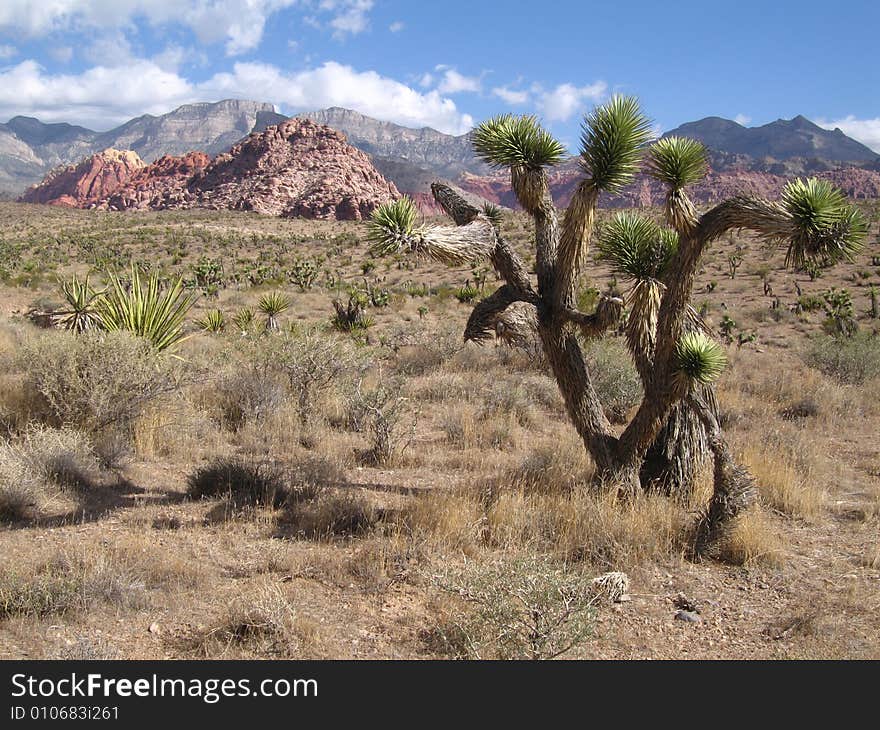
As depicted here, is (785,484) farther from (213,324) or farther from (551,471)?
(213,324)

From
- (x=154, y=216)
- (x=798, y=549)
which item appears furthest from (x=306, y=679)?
(x=154, y=216)

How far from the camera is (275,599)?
385 cm

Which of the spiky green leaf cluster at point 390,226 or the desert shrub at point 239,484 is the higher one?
the spiky green leaf cluster at point 390,226

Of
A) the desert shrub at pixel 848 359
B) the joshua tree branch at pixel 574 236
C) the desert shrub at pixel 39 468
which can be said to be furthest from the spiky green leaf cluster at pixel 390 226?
the desert shrub at pixel 848 359

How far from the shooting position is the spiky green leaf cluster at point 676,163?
5379 millimetres

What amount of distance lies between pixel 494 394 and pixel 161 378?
439cm

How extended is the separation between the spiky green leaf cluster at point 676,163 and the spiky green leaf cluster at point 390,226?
2.10m

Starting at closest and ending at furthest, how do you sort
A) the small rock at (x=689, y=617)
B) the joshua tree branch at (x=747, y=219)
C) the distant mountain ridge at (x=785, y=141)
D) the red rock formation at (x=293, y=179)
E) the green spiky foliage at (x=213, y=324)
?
1. the small rock at (x=689, y=617)
2. the joshua tree branch at (x=747, y=219)
3. the green spiky foliage at (x=213, y=324)
4. the red rock formation at (x=293, y=179)
5. the distant mountain ridge at (x=785, y=141)

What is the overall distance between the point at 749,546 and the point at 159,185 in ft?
400

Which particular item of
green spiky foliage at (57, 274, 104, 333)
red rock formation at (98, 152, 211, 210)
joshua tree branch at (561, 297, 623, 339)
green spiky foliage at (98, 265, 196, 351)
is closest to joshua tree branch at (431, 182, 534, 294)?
joshua tree branch at (561, 297, 623, 339)

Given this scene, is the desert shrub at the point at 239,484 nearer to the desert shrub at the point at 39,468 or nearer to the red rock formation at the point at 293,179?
the desert shrub at the point at 39,468

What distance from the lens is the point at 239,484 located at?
6016 millimetres

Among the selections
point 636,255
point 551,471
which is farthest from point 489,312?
point 551,471

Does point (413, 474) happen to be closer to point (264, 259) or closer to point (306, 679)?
point (306, 679)
